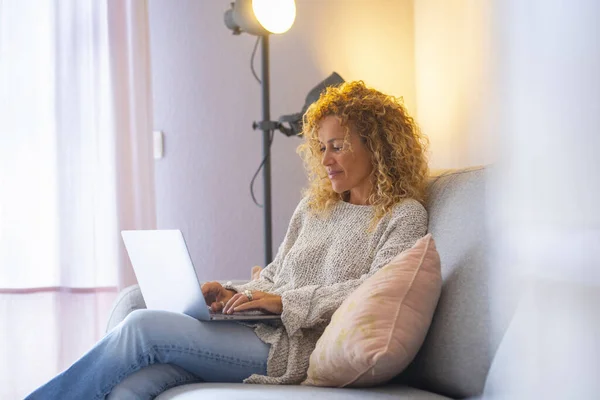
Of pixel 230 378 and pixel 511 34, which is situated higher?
pixel 511 34

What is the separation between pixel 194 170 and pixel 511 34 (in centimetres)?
263

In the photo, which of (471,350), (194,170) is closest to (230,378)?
(471,350)

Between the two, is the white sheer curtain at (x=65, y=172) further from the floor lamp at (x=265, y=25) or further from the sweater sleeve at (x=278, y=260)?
the sweater sleeve at (x=278, y=260)

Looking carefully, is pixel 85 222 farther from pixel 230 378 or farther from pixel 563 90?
pixel 563 90

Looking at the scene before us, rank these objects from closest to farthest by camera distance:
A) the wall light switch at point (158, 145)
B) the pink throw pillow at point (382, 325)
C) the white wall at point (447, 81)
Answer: the pink throw pillow at point (382, 325)
the white wall at point (447, 81)
the wall light switch at point (158, 145)

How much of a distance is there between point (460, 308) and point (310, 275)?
0.52 metres

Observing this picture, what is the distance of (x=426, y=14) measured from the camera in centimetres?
293

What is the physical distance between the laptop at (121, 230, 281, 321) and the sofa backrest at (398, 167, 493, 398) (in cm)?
37

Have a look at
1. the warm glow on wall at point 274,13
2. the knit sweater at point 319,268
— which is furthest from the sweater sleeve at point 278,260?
the warm glow on wall at point 274,13

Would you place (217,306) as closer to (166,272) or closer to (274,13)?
(166,272)

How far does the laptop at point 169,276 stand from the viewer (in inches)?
65.4

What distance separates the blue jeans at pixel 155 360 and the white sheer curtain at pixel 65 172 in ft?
3.69

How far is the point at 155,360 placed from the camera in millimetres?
1642

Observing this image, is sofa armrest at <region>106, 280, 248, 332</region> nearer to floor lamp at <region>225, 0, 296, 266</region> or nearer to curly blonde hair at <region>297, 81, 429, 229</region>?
curly blonde hair at <region>297, 81, 429, 229</region>
